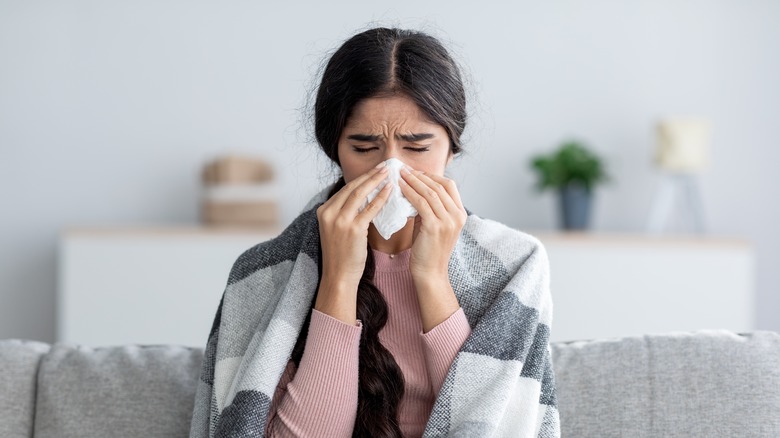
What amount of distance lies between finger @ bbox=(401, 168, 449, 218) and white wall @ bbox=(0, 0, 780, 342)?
8.48 ft

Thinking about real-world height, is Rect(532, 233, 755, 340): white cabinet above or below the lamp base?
below

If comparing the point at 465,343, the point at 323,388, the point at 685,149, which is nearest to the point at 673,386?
the point at 465,343

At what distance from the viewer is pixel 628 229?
4.28m

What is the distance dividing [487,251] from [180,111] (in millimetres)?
2752

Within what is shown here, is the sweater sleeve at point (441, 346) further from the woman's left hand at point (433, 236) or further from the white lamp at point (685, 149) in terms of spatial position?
the white lamp at point (685, 149)

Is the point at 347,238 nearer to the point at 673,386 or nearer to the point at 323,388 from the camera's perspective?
the point at 323,388

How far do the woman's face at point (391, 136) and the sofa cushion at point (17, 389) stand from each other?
73 cm

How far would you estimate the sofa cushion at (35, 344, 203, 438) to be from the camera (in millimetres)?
1716

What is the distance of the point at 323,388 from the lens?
1547mm

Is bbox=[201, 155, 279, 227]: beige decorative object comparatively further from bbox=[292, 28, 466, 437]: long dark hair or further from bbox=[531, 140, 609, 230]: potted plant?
bbox=[292, 28, 466, 437]: long dark hair

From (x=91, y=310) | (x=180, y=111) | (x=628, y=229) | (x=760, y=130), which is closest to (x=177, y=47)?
(x=180, y=111)

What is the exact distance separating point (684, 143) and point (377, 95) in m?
2.68

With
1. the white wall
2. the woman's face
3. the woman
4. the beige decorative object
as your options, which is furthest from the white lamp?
the woman's face

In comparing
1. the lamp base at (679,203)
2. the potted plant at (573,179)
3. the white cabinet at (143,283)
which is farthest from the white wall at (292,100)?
the white cabinet at (143,283)
